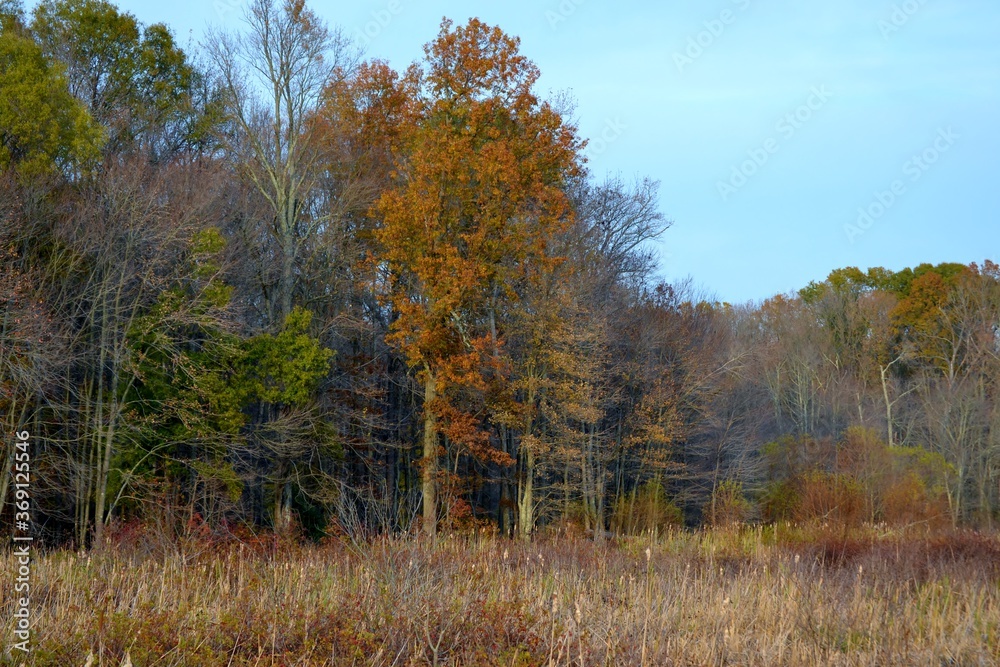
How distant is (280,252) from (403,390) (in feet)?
19.0

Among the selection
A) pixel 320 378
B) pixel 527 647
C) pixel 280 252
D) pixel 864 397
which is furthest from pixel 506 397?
pixel 864 397

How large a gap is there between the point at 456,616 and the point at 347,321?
1915 cm

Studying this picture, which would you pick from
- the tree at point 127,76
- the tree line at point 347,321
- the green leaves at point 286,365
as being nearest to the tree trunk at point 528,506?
the tree line at point 347,321

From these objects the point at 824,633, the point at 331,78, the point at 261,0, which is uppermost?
the point at 261,0

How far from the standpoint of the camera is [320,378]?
931 inches

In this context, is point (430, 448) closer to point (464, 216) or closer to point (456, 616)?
point (464, 216)

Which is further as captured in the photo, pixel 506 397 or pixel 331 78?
pixel 331 78

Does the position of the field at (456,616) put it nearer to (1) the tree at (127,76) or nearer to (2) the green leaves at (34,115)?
(2) the green leaves at (34,115)

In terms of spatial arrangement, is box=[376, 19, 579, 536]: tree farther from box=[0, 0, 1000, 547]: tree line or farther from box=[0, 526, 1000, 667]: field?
box=[0, 526, 1000, 667]: field

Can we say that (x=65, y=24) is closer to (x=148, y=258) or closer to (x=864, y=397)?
(x=148, y=258)

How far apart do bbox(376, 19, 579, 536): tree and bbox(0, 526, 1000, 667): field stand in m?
12.8

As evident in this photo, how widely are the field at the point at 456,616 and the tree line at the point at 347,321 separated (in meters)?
7.58

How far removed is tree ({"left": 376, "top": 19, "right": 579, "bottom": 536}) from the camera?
23766mm

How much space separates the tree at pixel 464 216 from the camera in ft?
78.0
